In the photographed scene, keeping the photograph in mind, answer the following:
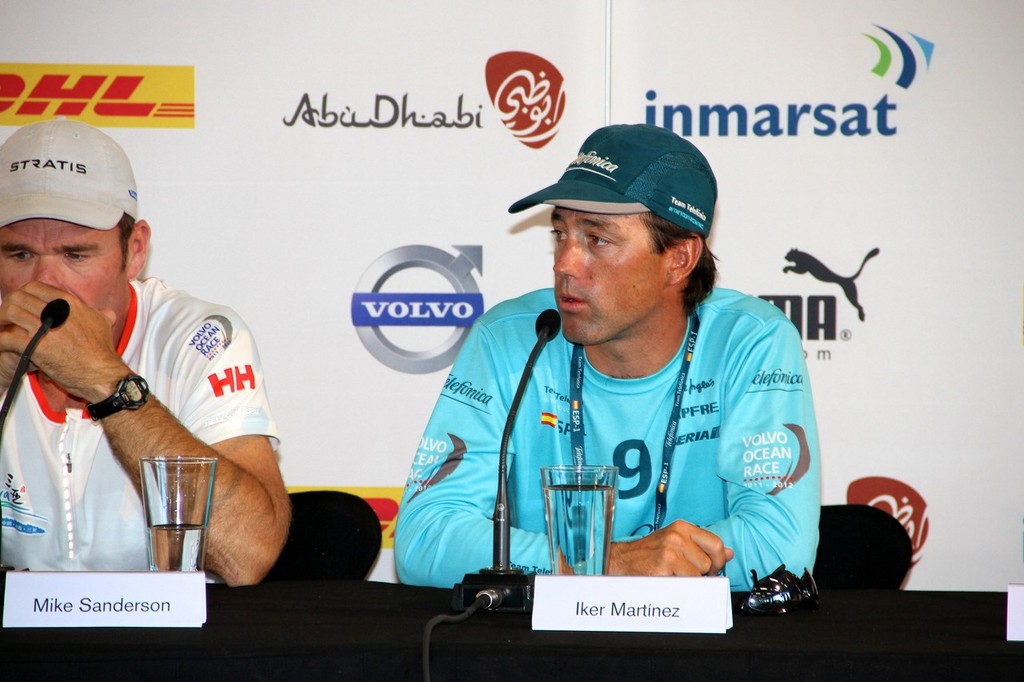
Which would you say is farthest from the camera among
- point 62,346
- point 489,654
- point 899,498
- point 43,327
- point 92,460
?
point 899,498

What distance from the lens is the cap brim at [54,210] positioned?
202 centimetres

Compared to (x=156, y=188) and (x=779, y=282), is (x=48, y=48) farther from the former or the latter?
(x=779, y=282)

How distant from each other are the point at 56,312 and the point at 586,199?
913 mm

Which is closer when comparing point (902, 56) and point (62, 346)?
point (62, 346)

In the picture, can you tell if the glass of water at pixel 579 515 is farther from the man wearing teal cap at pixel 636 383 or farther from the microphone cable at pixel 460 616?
the man wearing teal cap at pixel 636 383

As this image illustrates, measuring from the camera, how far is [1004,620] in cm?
136

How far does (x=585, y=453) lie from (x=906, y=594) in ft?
2.16

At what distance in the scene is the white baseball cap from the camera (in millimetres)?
2043

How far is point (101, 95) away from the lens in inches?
125

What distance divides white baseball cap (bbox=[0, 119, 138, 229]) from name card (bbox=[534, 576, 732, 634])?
130cm

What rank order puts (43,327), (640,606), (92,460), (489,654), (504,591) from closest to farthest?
1. (489,654)
2. (640,606)
3. (504,591)
4. (43,327)
5. (92,460)

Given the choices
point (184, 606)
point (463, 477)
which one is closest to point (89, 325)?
point (463, 477)

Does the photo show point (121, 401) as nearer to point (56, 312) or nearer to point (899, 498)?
point (56, 312)

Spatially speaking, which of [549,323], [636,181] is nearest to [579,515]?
[549,323]
